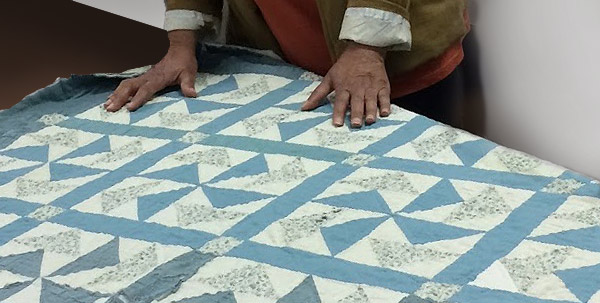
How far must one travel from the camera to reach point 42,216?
977mm

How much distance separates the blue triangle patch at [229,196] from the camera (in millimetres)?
954

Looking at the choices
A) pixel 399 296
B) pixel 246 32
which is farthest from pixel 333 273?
pixel 246 32

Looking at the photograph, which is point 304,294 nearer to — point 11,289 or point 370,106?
point 11,289

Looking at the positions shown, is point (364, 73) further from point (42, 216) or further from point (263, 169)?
point (42, 216)

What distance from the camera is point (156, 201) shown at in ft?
3.19

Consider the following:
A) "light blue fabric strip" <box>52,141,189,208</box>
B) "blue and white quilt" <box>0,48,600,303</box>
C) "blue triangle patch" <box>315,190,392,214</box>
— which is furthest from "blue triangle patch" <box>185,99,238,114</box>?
"blue triangle patch" <box>315,190,392,214</box>

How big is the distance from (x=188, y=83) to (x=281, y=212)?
0.45 m

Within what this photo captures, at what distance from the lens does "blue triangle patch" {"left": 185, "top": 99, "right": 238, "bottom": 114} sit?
1.24 m

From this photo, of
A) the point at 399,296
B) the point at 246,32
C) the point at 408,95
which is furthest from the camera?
the point at 246,32

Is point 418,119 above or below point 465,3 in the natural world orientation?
below

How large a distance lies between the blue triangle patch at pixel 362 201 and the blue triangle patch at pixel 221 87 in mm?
417

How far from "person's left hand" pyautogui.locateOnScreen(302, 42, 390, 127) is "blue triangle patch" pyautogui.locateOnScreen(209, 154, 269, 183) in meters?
0.12

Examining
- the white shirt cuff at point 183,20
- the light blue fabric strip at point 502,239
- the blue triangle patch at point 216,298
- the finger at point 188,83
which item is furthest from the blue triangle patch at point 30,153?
the light blue fabric strip at point 502,239

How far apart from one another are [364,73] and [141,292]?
49cm
